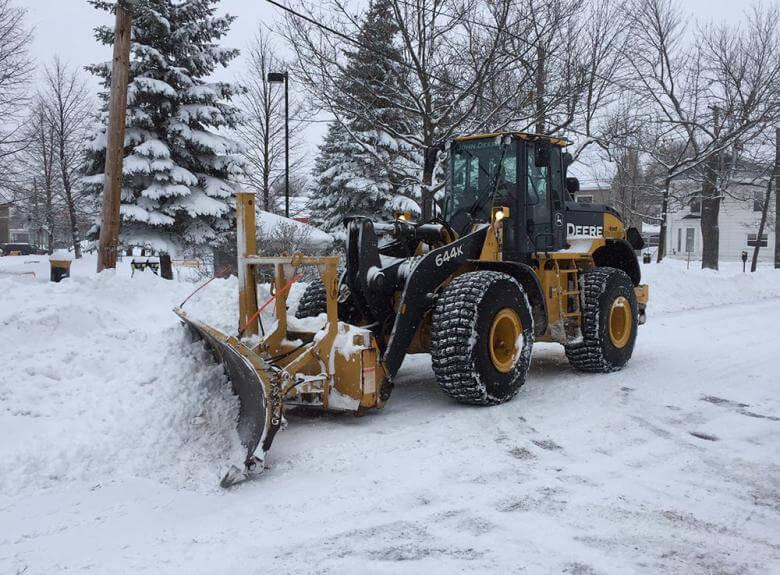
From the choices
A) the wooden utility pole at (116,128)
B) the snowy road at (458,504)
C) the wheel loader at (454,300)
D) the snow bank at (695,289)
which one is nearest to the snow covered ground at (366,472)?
the snowy road at (458,504)

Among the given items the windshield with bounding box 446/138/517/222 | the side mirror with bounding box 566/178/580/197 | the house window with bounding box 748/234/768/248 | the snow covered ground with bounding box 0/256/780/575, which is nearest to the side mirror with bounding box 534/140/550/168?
the windshield with bounding box 446/138/517/222

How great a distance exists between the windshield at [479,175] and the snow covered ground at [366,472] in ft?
6.70

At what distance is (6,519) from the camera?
404cm

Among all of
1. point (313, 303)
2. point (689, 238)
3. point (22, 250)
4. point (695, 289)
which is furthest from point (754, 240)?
point (22, 250)

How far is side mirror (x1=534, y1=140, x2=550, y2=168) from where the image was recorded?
287 inches

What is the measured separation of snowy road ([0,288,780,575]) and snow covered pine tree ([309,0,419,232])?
28.1 ft

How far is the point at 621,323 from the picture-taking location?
28.4 feet

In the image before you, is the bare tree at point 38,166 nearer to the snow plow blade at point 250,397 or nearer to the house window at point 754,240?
the snow plow blade at point 250,397

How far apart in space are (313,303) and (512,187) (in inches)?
97.4

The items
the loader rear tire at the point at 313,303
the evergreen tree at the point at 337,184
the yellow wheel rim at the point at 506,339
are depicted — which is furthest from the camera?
the evergreen tree at the point at 337,184

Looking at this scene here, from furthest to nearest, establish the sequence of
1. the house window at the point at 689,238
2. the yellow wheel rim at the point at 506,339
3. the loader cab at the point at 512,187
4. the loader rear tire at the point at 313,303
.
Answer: the house window at the point at 689,238 → the loader cab at the point at 512,187 → the loader rear tire at the point at 313,303 → the yellow wheel rim at the point at 506,339

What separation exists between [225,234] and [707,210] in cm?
2004

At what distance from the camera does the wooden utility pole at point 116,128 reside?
35.1ft

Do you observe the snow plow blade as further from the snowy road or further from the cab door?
the cab door
